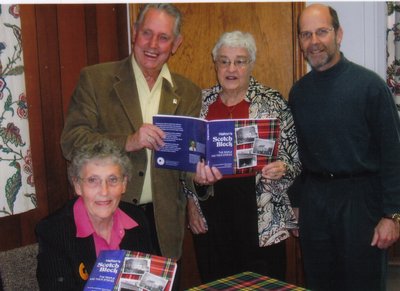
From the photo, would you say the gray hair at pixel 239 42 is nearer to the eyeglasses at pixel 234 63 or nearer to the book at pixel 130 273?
the eyeglasses at pixel 234 63

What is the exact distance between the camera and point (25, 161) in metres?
2.12

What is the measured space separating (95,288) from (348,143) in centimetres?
132

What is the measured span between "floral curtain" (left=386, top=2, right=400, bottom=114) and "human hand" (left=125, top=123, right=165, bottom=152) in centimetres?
229

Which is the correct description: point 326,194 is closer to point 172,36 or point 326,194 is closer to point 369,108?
point 369,108

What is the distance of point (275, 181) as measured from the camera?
222cm

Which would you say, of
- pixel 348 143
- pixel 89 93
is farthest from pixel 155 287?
pixel 348 143

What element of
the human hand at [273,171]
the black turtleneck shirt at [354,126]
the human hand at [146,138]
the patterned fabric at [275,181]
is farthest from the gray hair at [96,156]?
the black turtleneck shirt at [354,126]

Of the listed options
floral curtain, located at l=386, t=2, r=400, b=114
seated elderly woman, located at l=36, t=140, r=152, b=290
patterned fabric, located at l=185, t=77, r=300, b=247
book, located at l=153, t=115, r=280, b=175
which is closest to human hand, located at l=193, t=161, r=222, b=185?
book, located at l=153, t=115, r=280, b=175

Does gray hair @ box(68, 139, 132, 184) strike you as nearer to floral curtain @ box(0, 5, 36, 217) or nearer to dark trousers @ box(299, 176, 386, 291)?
floral curtain @ box(0, 5, 36, 217)

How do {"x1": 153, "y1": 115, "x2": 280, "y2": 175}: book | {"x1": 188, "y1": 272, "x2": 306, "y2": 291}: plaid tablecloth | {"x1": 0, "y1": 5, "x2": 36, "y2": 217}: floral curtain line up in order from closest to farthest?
{"x1": 188, "y1": 272, "x2": 306, "y2": 291}: plaid tablecloth → {"x1": 153, "y1": 115, "x2": 280, "y2": 175}: book → {"x1": 0, "y1": 5, "x2": 36, "y2": 217}: floral curtain

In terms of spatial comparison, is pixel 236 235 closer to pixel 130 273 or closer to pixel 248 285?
pixel 248 285

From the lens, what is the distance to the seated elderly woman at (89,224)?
157 centimetres

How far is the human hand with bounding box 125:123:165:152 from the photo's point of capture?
6.28ft

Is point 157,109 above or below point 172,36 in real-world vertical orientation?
below
